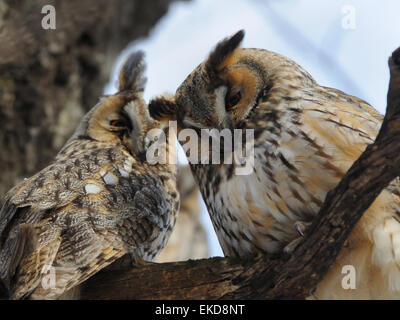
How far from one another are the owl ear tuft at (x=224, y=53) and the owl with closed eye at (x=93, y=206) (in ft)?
1.82

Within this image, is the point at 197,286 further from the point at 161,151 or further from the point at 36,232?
the point at 161,151

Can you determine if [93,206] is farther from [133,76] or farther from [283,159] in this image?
[133,76]

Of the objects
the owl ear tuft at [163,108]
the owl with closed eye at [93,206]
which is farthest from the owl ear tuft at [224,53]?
the owl with closed eye at [93,206]

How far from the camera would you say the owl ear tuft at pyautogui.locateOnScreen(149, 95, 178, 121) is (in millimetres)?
2588

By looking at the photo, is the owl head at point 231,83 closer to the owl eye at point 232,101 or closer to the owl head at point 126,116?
the owl eye at point 232,101

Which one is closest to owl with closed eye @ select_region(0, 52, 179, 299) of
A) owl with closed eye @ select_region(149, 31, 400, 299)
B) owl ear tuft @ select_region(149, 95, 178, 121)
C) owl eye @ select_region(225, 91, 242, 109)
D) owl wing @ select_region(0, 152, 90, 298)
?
owl wing @ select_region(0, 152, 90, 298)

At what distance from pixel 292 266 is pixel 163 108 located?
1067 mm

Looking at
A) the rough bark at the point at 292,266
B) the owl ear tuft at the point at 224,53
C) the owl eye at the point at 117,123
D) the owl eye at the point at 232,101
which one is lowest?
the rough bark at the point at 292,266

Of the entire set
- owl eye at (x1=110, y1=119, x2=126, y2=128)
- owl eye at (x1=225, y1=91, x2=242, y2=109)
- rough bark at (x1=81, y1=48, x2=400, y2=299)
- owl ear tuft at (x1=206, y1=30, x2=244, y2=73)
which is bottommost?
rough bark at (x1=81, y1=48, x2=400, y2=299)

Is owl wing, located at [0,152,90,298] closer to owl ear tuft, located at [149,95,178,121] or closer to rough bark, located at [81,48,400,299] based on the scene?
rough bark, located at [81,48,400,299]

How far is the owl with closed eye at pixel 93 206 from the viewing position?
1949 millimetres

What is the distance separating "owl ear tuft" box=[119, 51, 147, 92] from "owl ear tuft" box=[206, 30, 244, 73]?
72cm

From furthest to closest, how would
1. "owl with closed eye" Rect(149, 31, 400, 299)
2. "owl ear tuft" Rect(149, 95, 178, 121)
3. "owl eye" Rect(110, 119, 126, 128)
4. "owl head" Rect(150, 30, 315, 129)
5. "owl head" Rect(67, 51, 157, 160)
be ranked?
"owl eye" Rect(110, 119, 126, 128)
"owl head" Rect(67, 51, 157, 160)
"owl ear tuft" Rect(149, 95, 178, 121)
"owl head" Rect(150, 30, 315, 129)
"owl with closed eye" Rect(149, 31, 400, 299)
